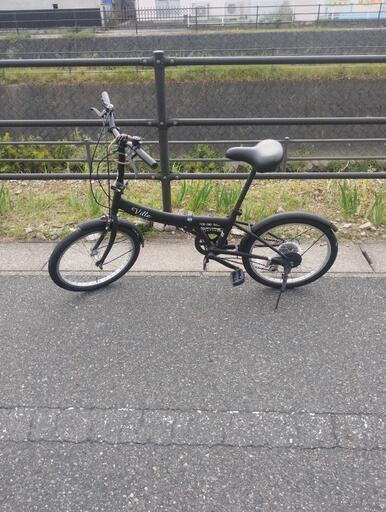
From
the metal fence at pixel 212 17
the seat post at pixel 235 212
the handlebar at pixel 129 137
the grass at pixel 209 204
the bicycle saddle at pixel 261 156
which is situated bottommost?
the grass at pixel 209 204

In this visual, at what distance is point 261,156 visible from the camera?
2.48 metres

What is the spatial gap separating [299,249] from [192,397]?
1262 mm

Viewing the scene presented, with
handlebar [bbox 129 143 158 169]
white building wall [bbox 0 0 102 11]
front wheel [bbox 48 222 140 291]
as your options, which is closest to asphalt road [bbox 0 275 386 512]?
front wheel [bbox 48 222 140 291]

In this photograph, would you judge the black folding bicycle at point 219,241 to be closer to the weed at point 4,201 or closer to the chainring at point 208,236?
the chainring at point 208,236

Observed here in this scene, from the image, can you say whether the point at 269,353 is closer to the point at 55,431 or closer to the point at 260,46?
the point at 55,431

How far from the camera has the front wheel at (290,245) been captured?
2.77 meters

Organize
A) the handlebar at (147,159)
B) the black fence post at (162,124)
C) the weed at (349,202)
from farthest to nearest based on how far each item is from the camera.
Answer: the weed at (349,202) < the black fence post at (162,124) < the handlebar at (147,159)

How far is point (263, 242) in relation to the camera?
281 cm

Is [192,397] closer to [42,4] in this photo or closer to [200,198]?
[200,198]

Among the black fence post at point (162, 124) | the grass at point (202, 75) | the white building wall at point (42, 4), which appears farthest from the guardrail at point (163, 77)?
the white building wall at point (42, 4)

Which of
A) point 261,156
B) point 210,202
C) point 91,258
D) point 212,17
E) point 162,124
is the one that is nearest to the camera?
point 261,156

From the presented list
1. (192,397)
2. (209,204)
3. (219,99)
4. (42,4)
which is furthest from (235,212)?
(42,4)

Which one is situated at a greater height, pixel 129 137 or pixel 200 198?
pixel 129 137

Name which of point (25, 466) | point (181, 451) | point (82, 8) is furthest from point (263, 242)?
point (82, 8)
